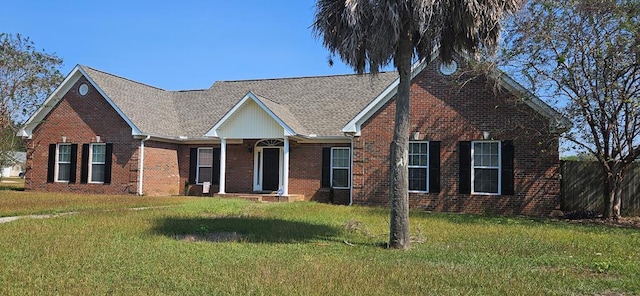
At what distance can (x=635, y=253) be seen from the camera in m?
9.34

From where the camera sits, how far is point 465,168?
57.7 ft

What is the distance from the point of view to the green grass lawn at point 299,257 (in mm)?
6277

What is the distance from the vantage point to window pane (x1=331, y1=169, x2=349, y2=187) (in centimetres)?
2081

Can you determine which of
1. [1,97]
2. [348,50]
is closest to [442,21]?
[348,50]

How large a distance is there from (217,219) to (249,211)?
8.42ft

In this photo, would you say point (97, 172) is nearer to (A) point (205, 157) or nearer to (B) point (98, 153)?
(B) point (98, 153)

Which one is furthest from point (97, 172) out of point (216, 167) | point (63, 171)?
point (216, 167)

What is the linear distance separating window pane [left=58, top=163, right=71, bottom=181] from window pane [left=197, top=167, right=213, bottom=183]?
20.3 ft

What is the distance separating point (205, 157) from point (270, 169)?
3.39m

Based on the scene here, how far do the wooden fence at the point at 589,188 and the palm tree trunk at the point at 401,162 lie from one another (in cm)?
1052

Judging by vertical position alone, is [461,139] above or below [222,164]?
above

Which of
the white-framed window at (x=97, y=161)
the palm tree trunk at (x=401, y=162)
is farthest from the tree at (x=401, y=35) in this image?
the white-framed window at (x=97, y=161)

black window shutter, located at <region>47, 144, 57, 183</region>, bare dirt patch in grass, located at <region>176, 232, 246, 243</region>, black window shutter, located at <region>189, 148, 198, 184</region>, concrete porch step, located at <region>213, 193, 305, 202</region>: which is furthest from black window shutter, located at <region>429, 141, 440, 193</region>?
black window shutter, located at <region>47, 144, 57, 183</region>

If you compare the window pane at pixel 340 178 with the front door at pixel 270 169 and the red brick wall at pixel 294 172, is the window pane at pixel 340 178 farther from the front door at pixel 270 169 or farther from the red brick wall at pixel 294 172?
the front door at pixel 270 169
